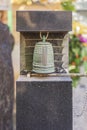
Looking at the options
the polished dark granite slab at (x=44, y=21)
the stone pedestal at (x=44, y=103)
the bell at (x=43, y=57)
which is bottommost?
the stone pedestal at (x=44, y=103)

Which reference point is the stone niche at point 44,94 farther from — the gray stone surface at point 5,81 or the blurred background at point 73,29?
the blurred background at point 73,29

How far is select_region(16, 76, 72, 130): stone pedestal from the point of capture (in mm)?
2871

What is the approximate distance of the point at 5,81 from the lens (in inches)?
163

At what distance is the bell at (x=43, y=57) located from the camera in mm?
2982

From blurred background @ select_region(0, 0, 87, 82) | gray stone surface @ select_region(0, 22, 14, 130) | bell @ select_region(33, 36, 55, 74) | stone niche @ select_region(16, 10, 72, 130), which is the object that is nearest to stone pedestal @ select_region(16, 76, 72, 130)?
stone niche @ select_region(16, 10, 72, 130)

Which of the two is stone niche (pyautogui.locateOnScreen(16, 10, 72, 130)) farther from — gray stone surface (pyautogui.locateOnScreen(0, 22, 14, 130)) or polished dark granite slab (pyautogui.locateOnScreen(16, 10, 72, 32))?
gray stone surface (pyautogui.locateOnScreen(0, 22, 14, 130))

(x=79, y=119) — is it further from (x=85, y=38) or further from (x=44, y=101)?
(x=85, y=38)

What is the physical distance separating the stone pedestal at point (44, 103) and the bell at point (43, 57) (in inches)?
4.5

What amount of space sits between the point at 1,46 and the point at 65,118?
1572mm

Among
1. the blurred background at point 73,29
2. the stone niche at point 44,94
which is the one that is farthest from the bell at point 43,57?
the blurred background at point 73,29

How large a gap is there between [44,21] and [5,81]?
53.9 inches

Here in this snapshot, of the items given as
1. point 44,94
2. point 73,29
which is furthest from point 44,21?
point 73,29

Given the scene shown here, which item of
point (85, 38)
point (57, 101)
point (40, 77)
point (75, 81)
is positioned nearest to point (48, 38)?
point (40, 77)

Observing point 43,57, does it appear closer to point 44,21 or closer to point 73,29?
point 44,21
